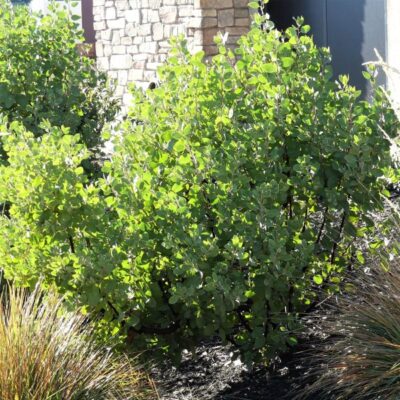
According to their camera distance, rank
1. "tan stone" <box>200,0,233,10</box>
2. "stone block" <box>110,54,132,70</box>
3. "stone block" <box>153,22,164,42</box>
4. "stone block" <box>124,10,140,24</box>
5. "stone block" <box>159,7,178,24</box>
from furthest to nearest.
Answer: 1. "stone block" <box>110,54,132,70</box>
2. "stone block" <box>124,10,140,24</box>
3. "stone block" <box>153,22,164,42</box>
4. "stone block" <box>159,7,178,24</box>
5. "tan stone" <box>200,0,233,10</box>

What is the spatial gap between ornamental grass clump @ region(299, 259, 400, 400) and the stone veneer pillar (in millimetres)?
7092

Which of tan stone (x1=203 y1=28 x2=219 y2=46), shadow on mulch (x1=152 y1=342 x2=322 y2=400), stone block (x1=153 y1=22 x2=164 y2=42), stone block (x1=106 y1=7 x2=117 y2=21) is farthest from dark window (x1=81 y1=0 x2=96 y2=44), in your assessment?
shadow on mulch (x1=152 y1=342 x2=322 y2=400)

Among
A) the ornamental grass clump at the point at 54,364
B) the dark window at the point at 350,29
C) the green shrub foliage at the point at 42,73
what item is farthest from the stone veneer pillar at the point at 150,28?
the ornamental grass clump at the point at 54,364

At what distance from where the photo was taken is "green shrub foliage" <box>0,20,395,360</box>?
3.89 m

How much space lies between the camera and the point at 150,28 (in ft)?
42.7

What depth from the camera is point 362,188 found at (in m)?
4.16

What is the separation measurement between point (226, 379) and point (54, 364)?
1230 mm

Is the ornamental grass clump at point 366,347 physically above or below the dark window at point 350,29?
below

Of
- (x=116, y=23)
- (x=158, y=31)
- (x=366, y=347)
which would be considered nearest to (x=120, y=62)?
(x=116, y=23)

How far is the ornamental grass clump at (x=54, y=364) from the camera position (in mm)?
3375

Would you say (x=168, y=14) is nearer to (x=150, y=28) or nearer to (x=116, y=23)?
A: (x=150, y=28)

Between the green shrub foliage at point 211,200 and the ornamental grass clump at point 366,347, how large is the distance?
0.87 feet

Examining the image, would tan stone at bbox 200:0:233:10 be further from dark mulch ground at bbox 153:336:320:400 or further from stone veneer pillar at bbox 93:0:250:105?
dark mulch ground at bbox 153:336:320:400

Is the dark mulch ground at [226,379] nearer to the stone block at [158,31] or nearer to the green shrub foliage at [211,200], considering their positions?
the green shrub foliage at [211,200]
